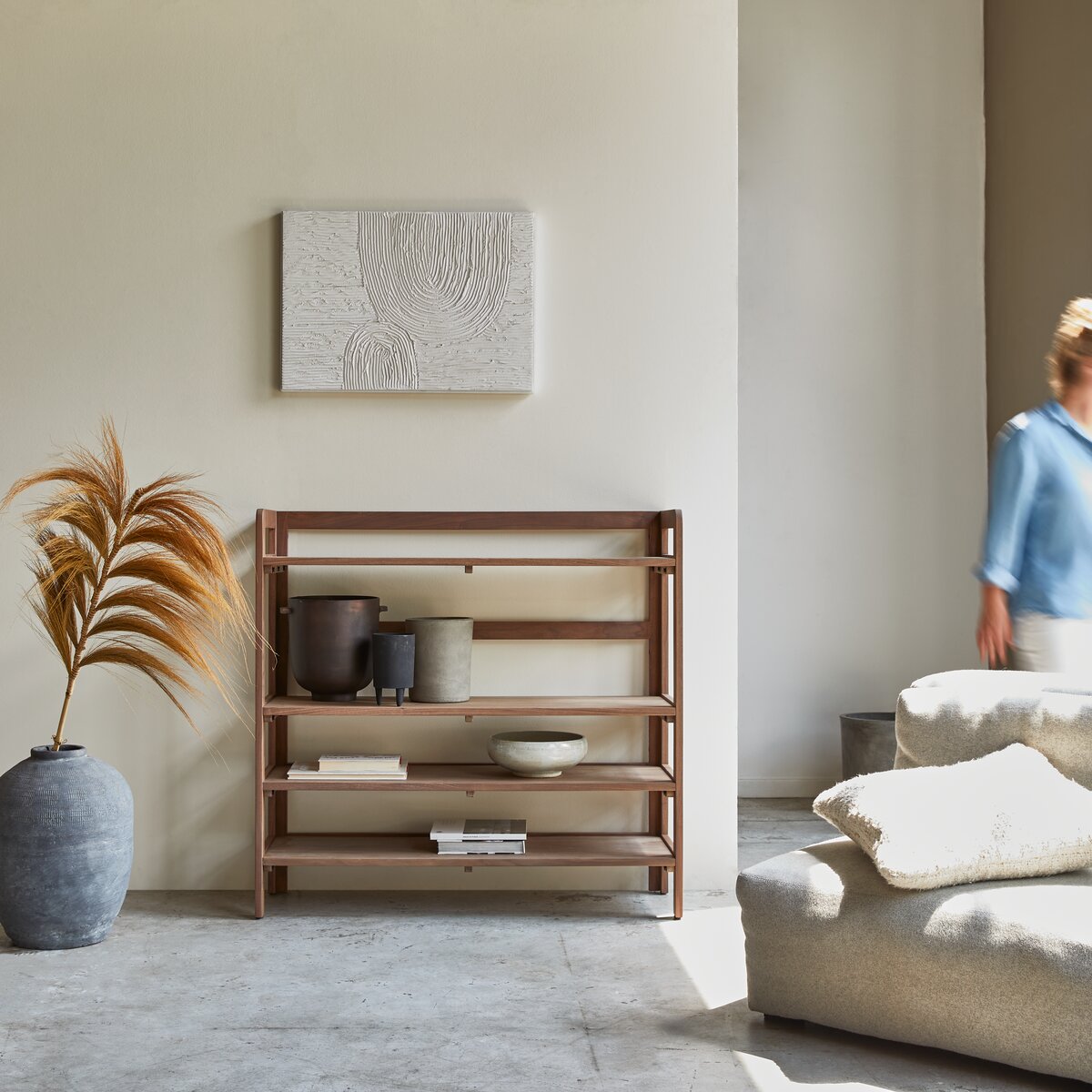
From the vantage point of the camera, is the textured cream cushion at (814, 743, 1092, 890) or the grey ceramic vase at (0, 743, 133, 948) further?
the grey ceramic vase at (0, 743, 133, 948)

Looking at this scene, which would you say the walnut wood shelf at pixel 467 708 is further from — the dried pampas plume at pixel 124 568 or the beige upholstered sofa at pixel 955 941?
the beige upholstered sofa at pixel 955 941

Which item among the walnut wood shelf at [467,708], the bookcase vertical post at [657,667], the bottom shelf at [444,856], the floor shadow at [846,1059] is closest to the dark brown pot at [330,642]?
the walnut wood shelf at [467,708]

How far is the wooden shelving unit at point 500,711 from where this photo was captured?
10.7ft

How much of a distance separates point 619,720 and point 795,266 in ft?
7.50

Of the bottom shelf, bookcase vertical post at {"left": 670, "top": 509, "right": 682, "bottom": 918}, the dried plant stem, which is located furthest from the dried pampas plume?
bookcase vertical post at {"left": 670, "top": 509, "right": 682, "bottom": 918}

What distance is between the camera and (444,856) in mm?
3287

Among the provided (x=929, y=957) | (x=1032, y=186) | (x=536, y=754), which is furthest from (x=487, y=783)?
(x=1032, y=186)

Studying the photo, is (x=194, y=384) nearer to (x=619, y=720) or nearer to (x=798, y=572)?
(x=619, y=720)

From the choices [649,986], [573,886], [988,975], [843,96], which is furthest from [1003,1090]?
[843,96]

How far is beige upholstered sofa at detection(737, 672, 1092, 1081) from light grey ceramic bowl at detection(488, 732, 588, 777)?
900 mm

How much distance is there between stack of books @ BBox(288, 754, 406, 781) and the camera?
3.31 meters

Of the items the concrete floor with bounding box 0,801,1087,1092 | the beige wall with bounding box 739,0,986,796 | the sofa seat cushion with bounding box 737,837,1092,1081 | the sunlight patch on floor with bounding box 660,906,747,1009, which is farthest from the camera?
the beige wall with bounding box 739,0,986,796

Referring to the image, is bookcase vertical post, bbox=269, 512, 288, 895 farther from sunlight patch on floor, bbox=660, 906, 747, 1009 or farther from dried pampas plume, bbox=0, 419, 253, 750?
sunlight patch on floor, bbox=660, 906, 747, 1009

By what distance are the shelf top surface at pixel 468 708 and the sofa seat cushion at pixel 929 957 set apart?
2.85 feet
